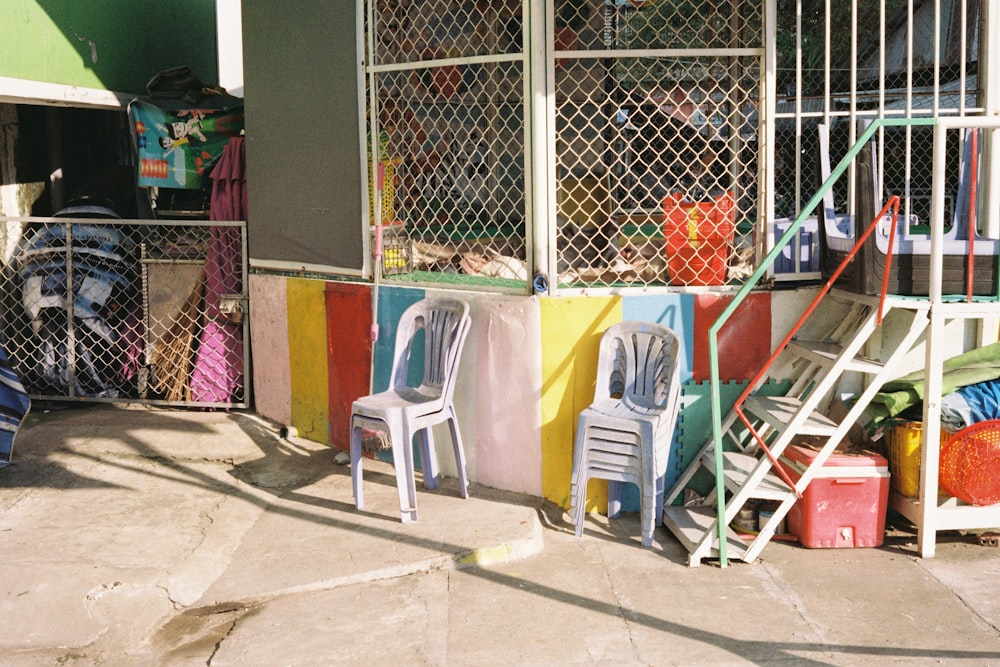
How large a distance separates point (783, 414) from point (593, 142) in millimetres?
3055

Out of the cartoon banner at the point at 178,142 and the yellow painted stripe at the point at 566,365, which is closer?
the yellow painted stripe at the point at 566,365

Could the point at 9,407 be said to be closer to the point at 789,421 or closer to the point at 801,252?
the point at 789,421

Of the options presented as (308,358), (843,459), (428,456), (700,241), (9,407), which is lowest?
(428,456)

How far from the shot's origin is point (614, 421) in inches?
213

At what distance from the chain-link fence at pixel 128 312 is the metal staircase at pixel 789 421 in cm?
367

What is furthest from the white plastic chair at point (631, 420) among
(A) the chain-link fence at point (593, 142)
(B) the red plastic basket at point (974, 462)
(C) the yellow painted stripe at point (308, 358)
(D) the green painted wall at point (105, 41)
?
(D) the green painted wall at point (105, 41)

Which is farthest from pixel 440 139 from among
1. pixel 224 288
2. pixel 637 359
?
pixel 637 359

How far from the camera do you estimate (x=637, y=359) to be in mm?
5816

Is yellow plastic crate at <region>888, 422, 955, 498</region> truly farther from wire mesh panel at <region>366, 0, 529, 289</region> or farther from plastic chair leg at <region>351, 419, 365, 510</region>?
plastic chair leg at <region>351, 419, 365, 510</region>

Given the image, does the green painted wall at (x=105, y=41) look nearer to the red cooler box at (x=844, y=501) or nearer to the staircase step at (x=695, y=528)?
the staircase step at (x=695, y=528)

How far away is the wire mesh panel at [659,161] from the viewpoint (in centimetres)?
597

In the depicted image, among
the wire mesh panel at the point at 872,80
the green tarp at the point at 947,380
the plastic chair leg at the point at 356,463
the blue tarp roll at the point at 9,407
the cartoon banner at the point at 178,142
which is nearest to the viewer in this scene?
the green tarp at the point at 947,380

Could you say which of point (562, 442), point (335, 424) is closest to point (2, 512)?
point (335, 424)

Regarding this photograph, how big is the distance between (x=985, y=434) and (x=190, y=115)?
20.5 feet
